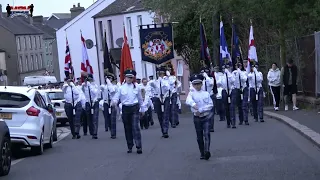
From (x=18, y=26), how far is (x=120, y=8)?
33000 millimetres

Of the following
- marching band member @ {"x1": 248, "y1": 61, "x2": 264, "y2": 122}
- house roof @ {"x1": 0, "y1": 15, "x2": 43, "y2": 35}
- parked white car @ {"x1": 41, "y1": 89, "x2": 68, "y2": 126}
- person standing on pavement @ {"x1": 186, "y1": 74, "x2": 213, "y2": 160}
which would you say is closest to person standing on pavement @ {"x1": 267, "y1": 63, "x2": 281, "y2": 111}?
marching band member @ {"x1": 248, "y1": 61, "x2": 264, "y2": 122}

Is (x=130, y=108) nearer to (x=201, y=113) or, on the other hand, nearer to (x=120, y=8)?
(x=201, y=113)

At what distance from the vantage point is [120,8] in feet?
193

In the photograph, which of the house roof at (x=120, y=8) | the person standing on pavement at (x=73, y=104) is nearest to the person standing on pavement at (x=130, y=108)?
the person standing on pavement at (x=73, y=104)

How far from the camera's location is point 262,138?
54.6 feet

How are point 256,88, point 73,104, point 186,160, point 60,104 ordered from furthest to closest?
point 60,104, point 256,88, point 73,104, point 186,160

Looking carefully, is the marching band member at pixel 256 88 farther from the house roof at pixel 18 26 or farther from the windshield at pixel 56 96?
the house roof at pixel 18 26

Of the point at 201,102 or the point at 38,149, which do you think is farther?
the point at 38,149

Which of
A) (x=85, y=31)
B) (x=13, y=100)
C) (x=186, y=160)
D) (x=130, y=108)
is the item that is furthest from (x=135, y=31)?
(x=186, y=160)

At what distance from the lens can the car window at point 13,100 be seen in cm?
1552

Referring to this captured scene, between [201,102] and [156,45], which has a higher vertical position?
[156,45]

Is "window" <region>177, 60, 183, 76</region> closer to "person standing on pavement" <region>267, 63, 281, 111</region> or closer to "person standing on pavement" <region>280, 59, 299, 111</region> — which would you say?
"person standing on pavement" <region>267, 63, 281, 111</region>

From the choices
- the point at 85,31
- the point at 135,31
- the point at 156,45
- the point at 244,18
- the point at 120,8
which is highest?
the point at 120,8

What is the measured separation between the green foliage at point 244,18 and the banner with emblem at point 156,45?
213 centimetres
